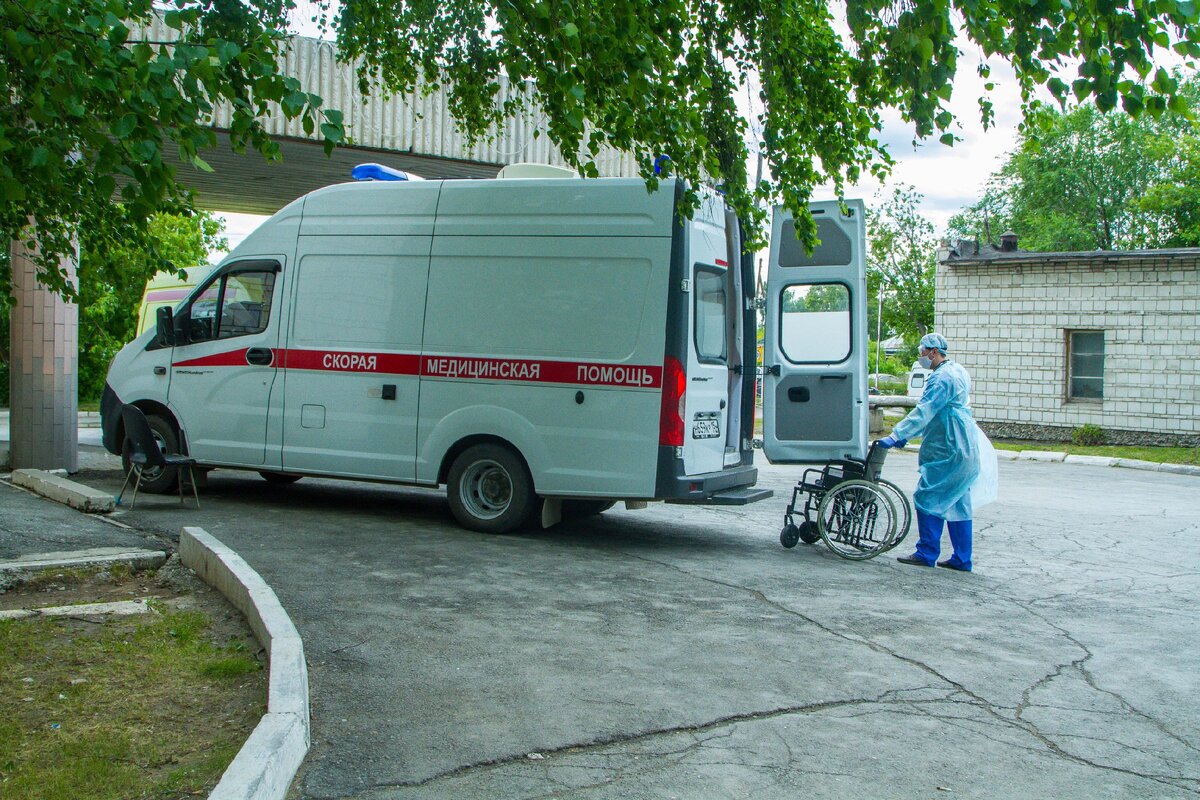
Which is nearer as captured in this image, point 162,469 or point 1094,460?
point 162,469

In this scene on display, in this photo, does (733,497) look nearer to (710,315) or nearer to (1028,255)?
(710,315)

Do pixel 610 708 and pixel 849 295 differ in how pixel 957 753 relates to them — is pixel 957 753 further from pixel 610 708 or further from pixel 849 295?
pixel 849 295

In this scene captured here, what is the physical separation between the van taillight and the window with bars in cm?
1661

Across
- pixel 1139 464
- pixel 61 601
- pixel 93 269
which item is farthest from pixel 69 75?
pixel 1139 464

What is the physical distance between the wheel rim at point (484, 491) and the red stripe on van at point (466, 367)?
2.60 ft

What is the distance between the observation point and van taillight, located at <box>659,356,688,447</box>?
8477 millimetres

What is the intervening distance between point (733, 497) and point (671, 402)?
1.06 m

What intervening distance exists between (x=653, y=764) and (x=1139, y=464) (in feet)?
55.5

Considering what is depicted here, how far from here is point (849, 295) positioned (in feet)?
30.5

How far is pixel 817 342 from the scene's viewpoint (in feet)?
31.2

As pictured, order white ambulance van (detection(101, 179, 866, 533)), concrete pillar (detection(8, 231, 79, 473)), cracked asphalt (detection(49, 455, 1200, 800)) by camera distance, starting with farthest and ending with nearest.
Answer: concrete pillar (detection(8, 231, 79, 473))
white ambulance van (detection(101, 179, 866, 533))
cracked asphalt (detection(49, 455, 1200, 800))

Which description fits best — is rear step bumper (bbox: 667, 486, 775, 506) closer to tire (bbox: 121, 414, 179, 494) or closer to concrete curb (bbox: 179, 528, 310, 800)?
concrete curb (bbox: 179, 528, 310, 800)

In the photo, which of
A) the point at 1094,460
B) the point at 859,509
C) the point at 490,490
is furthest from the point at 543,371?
the point at 1094,460

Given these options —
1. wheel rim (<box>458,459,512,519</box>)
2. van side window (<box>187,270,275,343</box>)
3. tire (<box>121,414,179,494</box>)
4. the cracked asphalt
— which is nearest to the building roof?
the cracked asphalt
